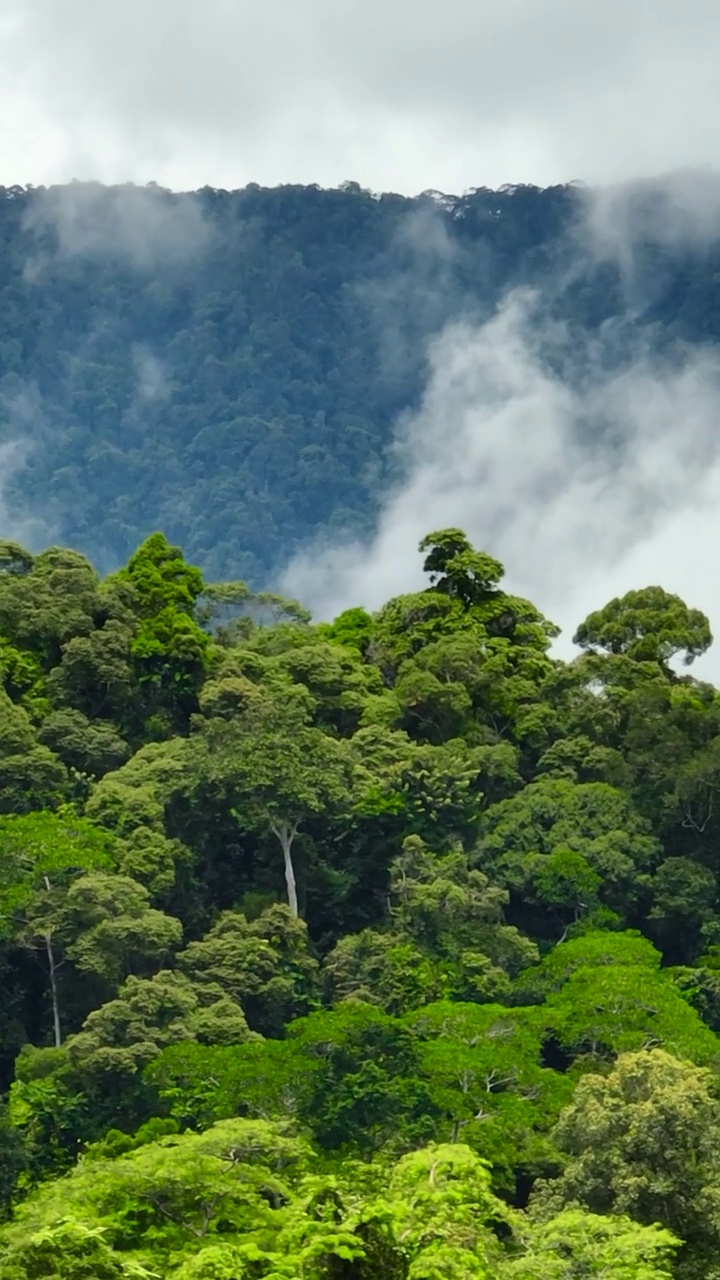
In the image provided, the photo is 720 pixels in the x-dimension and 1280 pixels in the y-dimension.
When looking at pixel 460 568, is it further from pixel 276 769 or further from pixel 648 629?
pixel 276 769

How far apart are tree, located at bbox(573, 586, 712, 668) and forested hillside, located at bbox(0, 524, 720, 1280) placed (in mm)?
67

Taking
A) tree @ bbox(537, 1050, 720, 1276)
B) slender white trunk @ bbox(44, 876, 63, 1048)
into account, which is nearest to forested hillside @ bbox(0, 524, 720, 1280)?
tree @ bbox(537, 1050, 720, 1276)

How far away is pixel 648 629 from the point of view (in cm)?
4094

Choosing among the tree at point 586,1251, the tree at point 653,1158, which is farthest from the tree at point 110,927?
the tree at point 586,1251

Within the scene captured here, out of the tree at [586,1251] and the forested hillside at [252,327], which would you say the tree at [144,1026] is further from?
the forested hillside at [252,327]

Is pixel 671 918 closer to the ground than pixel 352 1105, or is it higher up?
higher up

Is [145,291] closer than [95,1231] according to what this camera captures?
No

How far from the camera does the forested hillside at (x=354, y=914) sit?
2203cm

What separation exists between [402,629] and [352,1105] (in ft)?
54.7

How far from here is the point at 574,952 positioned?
3136 cm

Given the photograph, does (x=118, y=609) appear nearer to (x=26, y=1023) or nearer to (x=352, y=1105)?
(x=26, y=1023)

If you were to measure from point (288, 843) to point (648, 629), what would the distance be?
1089 centimetres

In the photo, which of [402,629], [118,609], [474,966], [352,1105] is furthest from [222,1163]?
[402,629]

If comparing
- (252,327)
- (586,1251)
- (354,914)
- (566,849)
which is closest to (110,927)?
(354,914)
